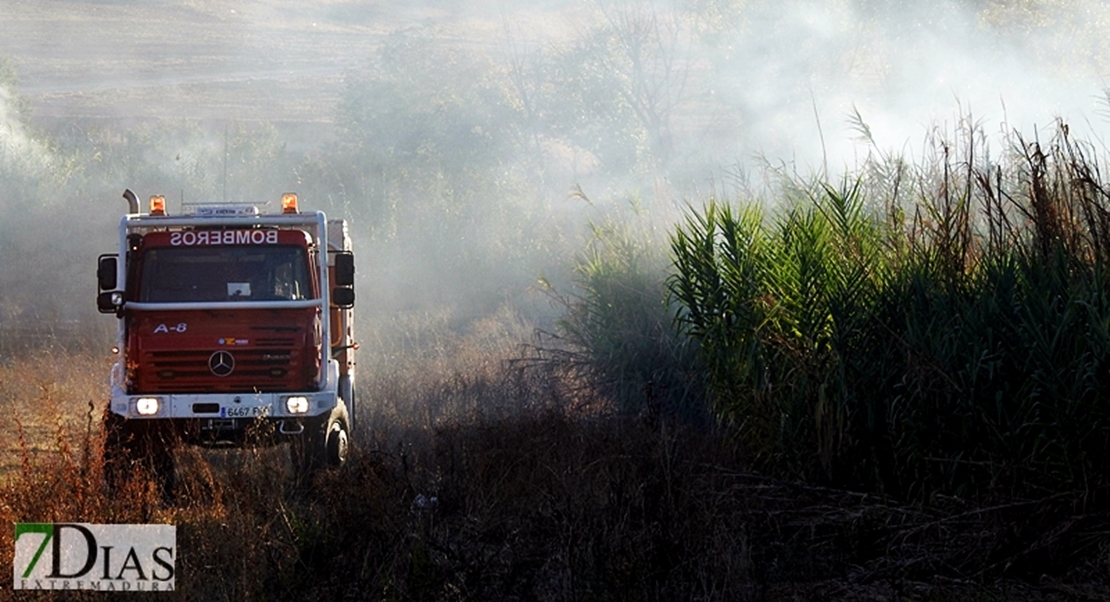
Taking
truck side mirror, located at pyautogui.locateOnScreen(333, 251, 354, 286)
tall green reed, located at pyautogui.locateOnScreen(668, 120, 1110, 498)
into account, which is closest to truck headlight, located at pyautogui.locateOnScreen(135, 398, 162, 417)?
truck side mirror, located at pyautogui.locateOnScreen(333, 251, 354, 286)

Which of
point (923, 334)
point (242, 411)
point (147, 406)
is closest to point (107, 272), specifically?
point (147, 406)

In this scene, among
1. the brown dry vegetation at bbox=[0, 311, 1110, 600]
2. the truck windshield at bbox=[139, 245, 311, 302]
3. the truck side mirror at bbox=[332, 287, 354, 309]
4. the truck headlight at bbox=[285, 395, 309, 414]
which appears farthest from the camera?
the truck side mirror at bbox=[332, 287, 354, 309]

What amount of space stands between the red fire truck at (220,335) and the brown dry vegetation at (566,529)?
0.44 metres

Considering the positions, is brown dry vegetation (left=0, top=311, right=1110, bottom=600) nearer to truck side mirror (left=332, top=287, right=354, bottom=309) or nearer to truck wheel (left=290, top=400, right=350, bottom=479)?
truck wheel (left=290, top=400, right=350, bottom=479)

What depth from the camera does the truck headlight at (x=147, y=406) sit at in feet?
34.5

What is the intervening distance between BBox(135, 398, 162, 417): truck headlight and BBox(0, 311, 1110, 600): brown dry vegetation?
49cm

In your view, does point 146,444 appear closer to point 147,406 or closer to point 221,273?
A: point 147,406

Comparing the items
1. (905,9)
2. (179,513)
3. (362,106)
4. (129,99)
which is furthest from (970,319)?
(129,99)

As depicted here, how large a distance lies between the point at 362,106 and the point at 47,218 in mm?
8955

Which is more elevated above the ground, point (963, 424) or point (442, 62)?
point (442, 62)

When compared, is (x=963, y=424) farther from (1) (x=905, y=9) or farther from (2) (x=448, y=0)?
(2) (x=448, y=0)

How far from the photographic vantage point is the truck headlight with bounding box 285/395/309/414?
1064 cm

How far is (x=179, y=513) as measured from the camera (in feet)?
27.6

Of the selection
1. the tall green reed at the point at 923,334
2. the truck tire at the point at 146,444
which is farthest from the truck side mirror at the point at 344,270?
the tall green reed at the point at 923,334
